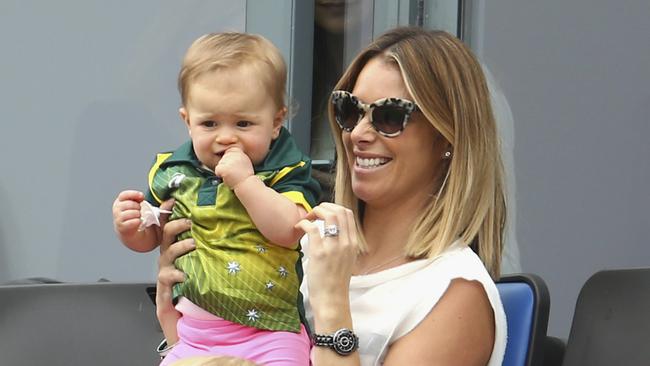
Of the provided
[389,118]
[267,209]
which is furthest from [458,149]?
[267,209]

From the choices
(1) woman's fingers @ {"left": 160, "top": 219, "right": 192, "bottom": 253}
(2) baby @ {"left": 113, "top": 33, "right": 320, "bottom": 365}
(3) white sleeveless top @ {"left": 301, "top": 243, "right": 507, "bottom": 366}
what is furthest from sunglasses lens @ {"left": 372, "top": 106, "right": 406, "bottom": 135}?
(1) woman's fingers @ {"left": 160, "top": 219, "right": 192, "bottom": 253}

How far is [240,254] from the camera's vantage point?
108 inches

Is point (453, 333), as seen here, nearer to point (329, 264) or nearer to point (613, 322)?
point (329, 264)

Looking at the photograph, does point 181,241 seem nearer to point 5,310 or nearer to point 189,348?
point 189,348

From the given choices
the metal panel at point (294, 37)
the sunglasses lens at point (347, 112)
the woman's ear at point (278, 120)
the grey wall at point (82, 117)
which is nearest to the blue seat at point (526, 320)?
the sunglasses lens at point (347, 112)

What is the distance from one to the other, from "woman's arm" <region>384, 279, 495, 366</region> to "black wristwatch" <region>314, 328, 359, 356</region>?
4.3 inches

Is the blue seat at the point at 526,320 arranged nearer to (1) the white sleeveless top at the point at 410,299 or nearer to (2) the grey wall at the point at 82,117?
(1) the white sleeveless top at the point at 410,299

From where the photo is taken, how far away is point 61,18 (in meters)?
5.33

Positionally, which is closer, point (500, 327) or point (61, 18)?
point (500, 327)

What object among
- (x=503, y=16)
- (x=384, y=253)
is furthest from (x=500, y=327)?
(x=503, y=16)

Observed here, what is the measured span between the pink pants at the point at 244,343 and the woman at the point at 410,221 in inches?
2.3

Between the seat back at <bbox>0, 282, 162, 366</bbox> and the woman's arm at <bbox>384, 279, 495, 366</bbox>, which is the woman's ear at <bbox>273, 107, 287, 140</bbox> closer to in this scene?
the woman's arm at <bbox>384, 279, 495, 366</bbox>

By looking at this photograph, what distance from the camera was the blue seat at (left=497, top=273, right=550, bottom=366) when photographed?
9.48ft

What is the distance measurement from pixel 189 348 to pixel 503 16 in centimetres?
247
